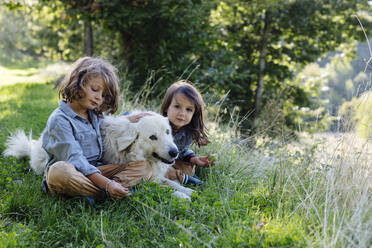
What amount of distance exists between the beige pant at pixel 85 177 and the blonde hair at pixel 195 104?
0.91 m

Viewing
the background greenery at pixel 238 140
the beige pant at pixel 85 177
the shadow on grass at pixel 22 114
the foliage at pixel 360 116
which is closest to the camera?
the background greenery at pixel 238 140

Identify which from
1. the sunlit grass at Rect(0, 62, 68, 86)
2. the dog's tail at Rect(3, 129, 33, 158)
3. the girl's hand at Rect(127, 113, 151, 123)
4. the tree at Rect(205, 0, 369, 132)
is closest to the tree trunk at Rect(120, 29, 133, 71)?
the tree at Rect(205, 0, 369, 132)

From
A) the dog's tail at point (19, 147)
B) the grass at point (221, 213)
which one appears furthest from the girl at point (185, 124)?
the dog's tail at point (19, 147)

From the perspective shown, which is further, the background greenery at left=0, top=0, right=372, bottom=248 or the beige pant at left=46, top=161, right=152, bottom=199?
the beige pant at left=46, top=161, right=152, bottom=199

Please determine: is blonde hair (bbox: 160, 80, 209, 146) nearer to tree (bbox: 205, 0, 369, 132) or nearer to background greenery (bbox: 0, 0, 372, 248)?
background greenery (bbox: 0, 0, 372, 248)

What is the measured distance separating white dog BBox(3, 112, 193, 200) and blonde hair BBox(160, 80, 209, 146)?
533 millimetres

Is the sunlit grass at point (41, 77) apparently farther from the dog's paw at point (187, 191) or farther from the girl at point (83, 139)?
the dog's paw at point (187, 191)

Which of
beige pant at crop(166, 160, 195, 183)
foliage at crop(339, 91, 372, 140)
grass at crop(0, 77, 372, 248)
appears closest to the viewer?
grass at crop(0, 77, 372, 248)

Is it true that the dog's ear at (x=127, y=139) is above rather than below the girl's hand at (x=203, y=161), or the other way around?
above

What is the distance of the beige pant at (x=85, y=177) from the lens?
9.09ft

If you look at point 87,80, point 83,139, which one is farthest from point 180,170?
point 87,80

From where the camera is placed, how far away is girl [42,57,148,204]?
2859 millimetres

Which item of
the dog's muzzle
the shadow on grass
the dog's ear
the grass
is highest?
the dog's ear

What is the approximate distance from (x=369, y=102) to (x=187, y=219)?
215 centimetres
